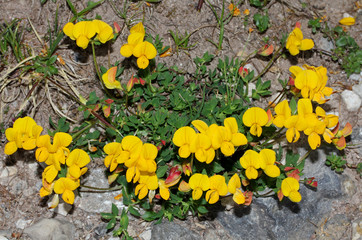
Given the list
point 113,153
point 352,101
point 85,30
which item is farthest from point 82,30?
point 352,101

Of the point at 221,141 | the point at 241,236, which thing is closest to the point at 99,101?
the point at 221,141

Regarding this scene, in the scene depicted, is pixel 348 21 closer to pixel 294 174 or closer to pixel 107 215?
pixel 294 174

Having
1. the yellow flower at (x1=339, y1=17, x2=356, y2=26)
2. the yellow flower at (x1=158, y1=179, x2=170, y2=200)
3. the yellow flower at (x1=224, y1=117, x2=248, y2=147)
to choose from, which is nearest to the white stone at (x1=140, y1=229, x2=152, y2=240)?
the yellow flower at (x1=158, y1=179, x2=170, y2=200)

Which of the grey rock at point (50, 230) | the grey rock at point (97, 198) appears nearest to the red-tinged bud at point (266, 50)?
the grey rock at point (97, 198)

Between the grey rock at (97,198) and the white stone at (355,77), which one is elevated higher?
the white stone at (355,77)

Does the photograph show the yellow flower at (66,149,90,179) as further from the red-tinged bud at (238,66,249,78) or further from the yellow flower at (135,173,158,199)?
the red-tinged bud at (238,66,249,78)

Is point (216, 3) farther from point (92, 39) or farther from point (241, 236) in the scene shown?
point (241, 236)

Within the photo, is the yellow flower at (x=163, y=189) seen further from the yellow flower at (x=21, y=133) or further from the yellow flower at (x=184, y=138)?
the yellow flower at (x=21, y=133)
